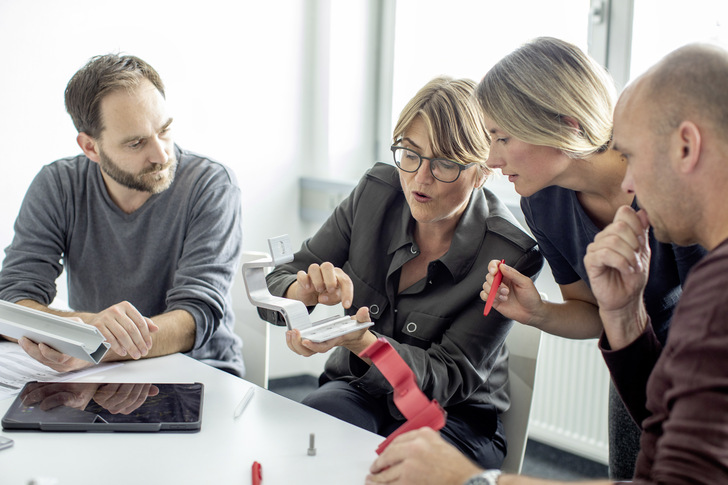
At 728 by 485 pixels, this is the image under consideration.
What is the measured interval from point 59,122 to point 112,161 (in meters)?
1.01

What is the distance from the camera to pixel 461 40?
11.0 ft

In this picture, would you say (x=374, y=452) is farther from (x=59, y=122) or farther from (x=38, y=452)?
(x=59, y=122)

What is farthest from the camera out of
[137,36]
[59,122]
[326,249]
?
[137,36]

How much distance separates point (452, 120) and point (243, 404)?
2.81ft

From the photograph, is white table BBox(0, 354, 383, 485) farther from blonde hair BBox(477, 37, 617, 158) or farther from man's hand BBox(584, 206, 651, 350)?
blonde hair BBox(477, 37, 617, 158)

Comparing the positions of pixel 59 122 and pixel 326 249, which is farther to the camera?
pixel 59 122

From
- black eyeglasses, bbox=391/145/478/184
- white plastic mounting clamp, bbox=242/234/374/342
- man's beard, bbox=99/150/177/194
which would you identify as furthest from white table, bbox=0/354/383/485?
man's beard, bbox=99/150/177/194

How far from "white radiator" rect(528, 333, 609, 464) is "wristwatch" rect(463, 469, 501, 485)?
1765mm

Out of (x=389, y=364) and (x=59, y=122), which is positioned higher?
(x=59, y=122)

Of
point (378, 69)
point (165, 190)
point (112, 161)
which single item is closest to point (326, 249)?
point (165, 190)

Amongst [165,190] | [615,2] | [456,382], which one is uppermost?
[615,2]

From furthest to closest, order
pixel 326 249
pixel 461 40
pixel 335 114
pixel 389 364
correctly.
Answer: pixel 335 114 → pixel 461 40 → pixel 326 249 → pixel 389 364

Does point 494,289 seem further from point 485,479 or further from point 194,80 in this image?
point 194,80

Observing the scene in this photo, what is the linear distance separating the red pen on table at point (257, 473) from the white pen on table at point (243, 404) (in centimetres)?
21
